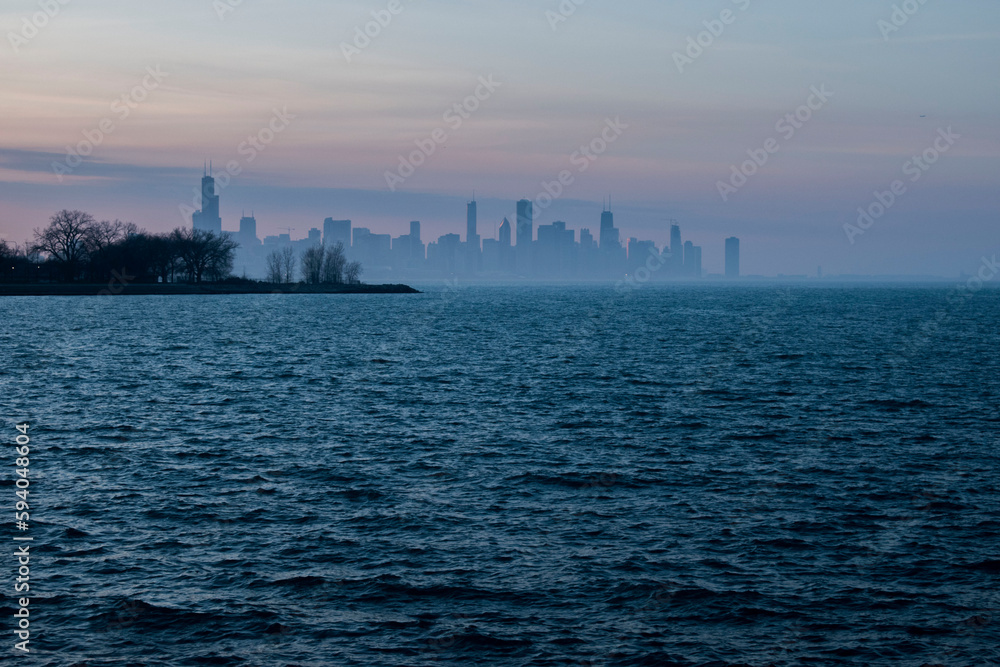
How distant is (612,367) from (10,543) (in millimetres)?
45220

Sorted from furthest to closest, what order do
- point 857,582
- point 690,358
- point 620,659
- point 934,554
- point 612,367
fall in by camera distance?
point 690,358 → point 612,367 → point 934,554 → point 857,582 → point 620,659

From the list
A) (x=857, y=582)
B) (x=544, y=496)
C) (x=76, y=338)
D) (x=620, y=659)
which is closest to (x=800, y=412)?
(x=544, y=496)

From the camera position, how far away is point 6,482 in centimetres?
2552

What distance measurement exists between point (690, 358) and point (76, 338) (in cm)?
5581

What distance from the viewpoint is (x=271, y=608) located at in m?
16.7

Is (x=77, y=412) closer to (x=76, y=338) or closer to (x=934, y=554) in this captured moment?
(x=934, y=554)

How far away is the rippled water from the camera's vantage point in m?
15.7

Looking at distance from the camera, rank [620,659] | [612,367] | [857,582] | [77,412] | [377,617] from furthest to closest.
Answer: [612,367], [77,412], [857,582], [377,617], [620,659]

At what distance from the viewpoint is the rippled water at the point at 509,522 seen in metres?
15.7

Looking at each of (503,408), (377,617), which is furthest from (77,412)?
(377,617)

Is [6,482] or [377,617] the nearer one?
[377,617]

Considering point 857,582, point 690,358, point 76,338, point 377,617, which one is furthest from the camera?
point 76,338

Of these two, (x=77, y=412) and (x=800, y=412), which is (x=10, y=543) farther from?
(x=800, y=412)

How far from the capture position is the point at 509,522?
2233 cm
